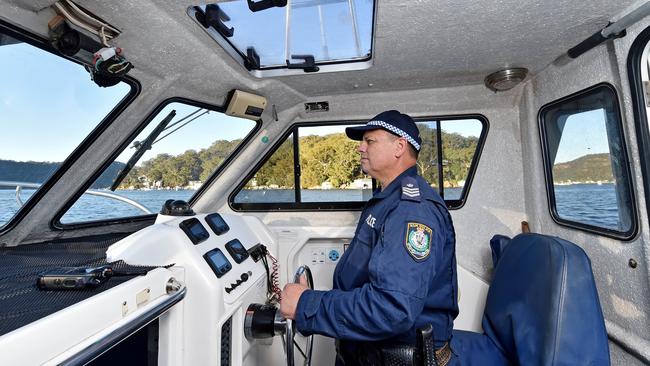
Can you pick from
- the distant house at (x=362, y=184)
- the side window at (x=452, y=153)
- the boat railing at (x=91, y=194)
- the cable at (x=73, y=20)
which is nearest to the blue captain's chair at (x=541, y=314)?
the side window at (x=452, y=153)

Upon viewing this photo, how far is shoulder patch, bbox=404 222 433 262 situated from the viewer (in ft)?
3.73

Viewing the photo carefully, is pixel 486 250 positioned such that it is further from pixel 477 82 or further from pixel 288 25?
pixel 288 25

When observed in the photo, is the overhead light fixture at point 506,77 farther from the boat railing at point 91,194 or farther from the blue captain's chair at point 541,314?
the boat railing at point 91,194

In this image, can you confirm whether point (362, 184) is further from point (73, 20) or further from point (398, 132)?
point (73, 20)

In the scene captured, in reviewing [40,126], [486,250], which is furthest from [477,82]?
[40,126]

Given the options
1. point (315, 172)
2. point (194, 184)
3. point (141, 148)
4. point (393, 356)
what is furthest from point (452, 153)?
point (141, 148)

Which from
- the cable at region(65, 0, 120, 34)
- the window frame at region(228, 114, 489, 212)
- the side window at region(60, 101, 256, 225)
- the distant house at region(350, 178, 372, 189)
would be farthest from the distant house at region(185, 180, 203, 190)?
the cable at region(65, 0, 120, 34)

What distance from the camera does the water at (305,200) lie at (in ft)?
5.59

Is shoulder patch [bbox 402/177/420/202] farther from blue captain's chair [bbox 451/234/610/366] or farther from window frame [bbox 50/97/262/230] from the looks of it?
window frame [bbox 50/97/262/230]

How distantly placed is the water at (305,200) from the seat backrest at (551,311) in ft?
1.72

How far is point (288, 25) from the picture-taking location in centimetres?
168

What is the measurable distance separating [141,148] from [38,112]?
0.66 metres

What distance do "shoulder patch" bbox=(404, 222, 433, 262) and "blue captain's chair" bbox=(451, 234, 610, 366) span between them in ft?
1.93

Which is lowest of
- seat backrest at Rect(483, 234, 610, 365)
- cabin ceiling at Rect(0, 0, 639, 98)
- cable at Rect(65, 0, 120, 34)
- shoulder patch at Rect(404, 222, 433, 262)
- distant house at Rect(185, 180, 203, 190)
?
seat backrest at Rect(483, 234, 610, 365)
